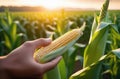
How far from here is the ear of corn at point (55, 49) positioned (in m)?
1.43

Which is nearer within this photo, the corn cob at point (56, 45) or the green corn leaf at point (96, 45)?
the corn cob at point (56, 45)

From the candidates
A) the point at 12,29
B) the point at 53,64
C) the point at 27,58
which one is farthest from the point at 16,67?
the point at 12,29

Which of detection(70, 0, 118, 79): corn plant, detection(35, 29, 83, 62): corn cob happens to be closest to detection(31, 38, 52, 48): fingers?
detection(35, 29, 83, 62): corn cob

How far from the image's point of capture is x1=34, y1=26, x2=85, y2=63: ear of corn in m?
1.43

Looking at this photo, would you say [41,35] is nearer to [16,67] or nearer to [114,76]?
[114,76]

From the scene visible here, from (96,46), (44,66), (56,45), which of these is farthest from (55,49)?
(96,46)

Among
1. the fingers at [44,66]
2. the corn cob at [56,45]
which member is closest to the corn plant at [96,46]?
the corn cob at [56,45]

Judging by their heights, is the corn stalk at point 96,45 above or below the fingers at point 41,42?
below

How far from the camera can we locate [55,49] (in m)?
1.46

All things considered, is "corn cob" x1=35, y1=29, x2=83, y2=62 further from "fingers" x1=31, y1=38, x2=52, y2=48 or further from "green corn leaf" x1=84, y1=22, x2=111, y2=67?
"green corn leaf" x1=84, y1=22, x2=111, y2=67

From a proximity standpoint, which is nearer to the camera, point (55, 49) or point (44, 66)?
point (44, 66)

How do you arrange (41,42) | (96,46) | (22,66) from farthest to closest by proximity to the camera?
1. (96,46)
2. (41,42)
3. (22,66)

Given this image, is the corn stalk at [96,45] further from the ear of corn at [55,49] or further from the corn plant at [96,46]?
the ear of corn at [55,49]

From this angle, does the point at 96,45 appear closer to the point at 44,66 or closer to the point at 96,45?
the point at 96,45
